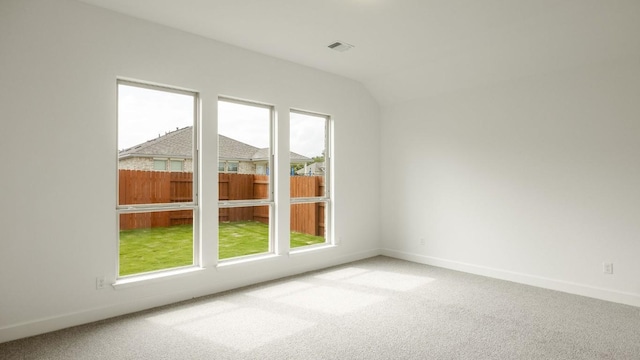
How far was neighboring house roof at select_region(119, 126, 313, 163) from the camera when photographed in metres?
3.61

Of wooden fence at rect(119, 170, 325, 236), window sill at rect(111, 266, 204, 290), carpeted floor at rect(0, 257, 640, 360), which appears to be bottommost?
carpeted floor at rect(0, 257, 640, 360)

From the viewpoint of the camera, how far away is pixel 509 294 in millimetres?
3867

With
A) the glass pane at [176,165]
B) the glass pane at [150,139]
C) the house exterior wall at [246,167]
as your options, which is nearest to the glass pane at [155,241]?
the glass pane at [150,139]

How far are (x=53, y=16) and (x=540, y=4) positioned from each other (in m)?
4.26

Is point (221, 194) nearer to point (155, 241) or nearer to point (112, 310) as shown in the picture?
point (155, 241)

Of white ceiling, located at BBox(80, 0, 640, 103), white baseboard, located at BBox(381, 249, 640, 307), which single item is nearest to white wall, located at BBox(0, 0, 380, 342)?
white ceiling, located at BBox(80, 0, 640, 103)

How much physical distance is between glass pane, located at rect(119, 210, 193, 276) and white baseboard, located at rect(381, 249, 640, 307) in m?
3.34

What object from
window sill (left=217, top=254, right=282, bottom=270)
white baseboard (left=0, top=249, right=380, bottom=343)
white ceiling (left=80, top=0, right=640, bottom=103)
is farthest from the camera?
window sill (left=217, top=254, right=282, bottom=270)

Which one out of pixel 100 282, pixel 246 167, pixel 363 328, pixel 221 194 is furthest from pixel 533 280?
pixel 100 282

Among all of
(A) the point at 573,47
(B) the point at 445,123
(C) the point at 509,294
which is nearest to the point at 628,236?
(C) the point at 509,294

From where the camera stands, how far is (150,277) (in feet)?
11.4

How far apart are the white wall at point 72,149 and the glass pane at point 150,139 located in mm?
174

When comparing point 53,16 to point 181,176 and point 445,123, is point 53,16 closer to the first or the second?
point 181,176

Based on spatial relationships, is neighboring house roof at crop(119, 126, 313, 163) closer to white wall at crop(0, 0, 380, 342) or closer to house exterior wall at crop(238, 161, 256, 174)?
house exterior wall at crop(238, 161, 256, 174)
